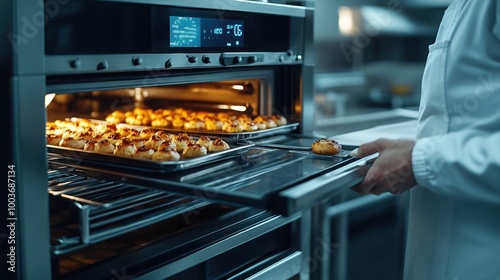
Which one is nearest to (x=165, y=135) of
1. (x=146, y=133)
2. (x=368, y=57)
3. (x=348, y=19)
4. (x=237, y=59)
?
(x=146, y=133)

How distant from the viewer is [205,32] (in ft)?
4.15

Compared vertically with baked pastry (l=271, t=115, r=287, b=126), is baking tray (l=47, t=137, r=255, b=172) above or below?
below

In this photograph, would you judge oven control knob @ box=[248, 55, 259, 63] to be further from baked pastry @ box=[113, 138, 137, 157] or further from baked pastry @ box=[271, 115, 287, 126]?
baked pastry @ box=[113, 138, 137, 157]

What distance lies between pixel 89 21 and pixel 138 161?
28 centimetres

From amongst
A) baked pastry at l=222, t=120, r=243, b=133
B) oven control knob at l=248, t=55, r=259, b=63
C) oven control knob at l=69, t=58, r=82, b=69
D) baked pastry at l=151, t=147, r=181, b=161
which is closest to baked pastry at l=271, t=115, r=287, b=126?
baked pastry at l=222, t=120, r=243, b=133

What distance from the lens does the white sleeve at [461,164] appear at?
43.1 inches

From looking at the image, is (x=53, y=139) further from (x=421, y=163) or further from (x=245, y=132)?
(x=421, y=163)

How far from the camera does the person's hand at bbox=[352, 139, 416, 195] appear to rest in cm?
118

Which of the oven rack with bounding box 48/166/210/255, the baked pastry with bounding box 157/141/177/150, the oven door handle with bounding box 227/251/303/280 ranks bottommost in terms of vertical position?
the oven door handle with bounding box 227/251/303/280

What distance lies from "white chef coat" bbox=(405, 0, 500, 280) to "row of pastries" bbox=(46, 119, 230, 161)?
47cm

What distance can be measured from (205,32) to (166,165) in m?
0.35

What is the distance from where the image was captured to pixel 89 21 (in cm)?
101

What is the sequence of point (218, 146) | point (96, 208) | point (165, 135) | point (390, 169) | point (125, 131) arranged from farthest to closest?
point (125, 131) → point (165, 135) → point (218, 146) → point (390, 169) → point (96, 208)

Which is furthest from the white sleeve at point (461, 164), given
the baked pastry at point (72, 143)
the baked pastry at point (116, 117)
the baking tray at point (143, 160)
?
the baked pastry at point (116, 117)
